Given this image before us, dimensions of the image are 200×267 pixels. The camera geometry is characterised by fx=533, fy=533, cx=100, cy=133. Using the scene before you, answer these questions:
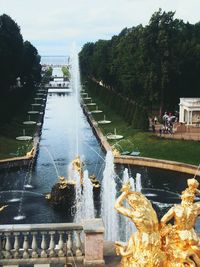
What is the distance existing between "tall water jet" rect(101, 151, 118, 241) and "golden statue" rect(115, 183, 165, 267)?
10111 mm

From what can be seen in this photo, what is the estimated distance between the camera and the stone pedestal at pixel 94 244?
1347 centimetres

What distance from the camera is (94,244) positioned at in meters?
13.6

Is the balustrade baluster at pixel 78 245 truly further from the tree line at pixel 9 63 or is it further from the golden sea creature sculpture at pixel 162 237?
the tree line at pixel 9 63

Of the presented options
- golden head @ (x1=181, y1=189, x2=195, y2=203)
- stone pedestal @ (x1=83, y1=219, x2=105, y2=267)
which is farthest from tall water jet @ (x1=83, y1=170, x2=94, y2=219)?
golden head @ (x1=181, y1=189, x2=195, y2=203)

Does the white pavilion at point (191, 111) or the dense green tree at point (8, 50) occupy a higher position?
the dense green tree at point (8, 50)

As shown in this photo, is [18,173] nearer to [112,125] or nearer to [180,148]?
[180,148]

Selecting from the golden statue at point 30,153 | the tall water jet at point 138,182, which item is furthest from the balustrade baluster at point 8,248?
the golden statue at point 30,153

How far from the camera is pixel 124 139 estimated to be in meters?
46.6

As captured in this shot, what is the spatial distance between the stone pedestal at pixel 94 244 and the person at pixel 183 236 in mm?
1816

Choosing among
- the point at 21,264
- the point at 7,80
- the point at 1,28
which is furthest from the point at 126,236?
the point at 1,28

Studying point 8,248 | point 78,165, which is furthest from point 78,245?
point 78,165

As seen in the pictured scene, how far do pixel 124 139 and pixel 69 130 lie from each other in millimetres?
11758

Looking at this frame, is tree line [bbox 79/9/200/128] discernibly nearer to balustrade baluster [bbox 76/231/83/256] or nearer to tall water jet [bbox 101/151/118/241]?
tall water jet [bbox 101/151/118/241]

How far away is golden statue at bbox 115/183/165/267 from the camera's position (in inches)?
479
